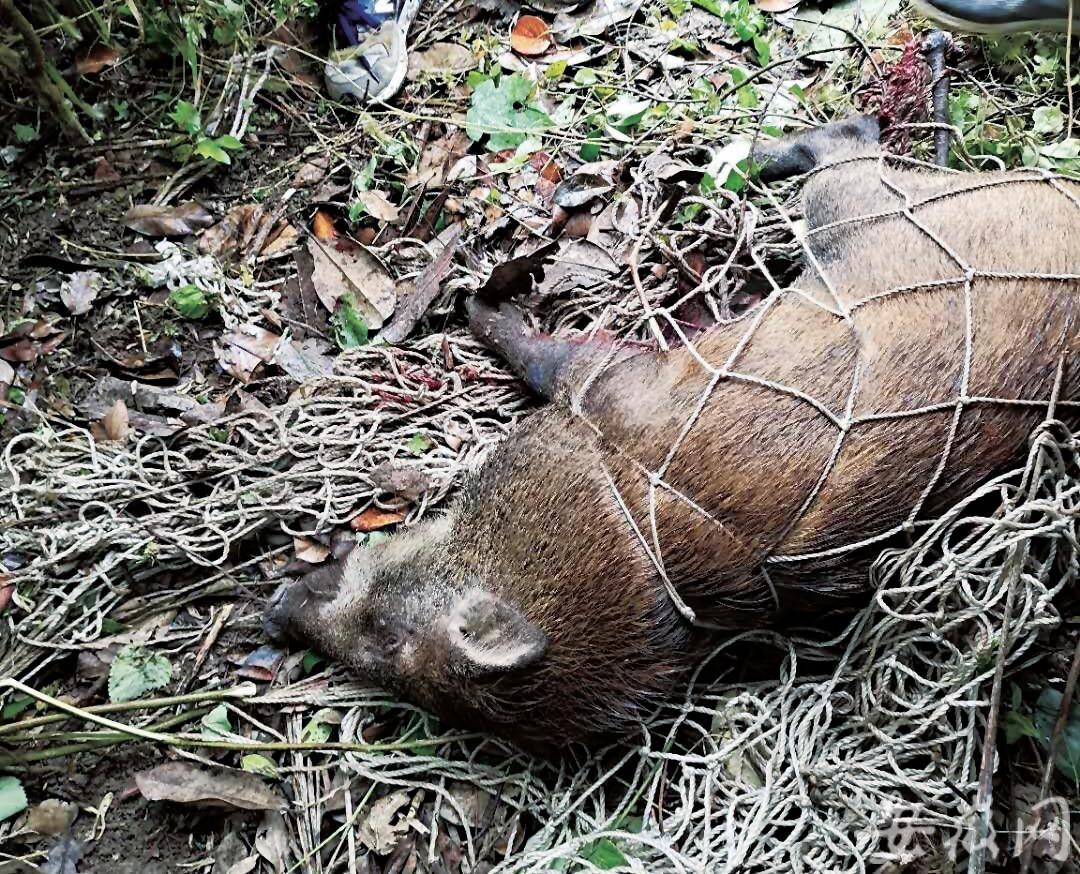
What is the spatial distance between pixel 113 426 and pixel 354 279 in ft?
3.36

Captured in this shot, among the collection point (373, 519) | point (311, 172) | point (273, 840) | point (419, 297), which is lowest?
point (273, 840)

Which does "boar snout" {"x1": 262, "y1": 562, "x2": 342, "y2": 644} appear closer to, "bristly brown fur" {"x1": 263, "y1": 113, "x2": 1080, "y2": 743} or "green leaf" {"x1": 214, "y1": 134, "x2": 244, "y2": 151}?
"bristly brown fur" {"x1": 263, "y1": 113, "x2": 1080, "y2": 743}

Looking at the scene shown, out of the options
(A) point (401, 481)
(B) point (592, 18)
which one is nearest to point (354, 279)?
(A) point (401, 481)

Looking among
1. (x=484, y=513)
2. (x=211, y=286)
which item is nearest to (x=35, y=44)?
(x=211, y=286)

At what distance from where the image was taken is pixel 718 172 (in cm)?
350

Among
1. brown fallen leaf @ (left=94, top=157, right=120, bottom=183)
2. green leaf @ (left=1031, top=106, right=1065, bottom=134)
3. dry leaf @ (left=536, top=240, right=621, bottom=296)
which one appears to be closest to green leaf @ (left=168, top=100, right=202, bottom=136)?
brown fallen leaf @ (left=94, top=157, right=120, bottom=183)

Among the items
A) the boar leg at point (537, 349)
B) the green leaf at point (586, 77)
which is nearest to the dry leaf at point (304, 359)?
the boar leg at point (537, 349)

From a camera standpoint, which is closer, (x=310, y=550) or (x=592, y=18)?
(x=310, y=550)

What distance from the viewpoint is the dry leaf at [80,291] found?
3.57m

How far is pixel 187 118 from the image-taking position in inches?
150

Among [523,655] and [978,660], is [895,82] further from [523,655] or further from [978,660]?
[523,655]

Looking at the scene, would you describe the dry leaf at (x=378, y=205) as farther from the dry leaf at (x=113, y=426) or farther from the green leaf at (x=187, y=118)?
the dry leaf at (x=113, y=426)

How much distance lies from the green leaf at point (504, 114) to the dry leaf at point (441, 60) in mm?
220

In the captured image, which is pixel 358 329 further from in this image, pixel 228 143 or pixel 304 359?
pixel 228 143
